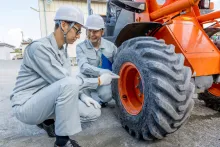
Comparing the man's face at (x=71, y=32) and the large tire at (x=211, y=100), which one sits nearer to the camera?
the man's face at (x=71, y=32)

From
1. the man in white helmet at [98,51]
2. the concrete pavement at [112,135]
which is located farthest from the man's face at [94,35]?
the concrete pavement at [112,135]

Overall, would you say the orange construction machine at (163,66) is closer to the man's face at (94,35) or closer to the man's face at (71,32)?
the man's face at (94,35)

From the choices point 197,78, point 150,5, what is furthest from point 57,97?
point 150,5

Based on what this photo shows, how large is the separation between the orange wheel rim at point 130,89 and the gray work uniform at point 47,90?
57cm

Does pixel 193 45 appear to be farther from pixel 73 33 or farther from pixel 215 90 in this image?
pixel 73 33

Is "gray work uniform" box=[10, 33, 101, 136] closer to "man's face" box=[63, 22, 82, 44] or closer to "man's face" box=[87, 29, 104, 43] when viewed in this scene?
"man's face" box=[63, 22, 82, 44]

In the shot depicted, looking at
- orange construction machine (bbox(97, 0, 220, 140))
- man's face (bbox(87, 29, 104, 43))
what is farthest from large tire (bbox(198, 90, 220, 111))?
man's face (bbox(87, 29, 104, 43))

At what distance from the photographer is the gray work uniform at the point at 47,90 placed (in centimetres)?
173

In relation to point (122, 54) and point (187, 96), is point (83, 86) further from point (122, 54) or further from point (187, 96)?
point (187, 96)

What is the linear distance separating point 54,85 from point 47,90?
0.08 meters

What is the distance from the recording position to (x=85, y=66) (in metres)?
2.84

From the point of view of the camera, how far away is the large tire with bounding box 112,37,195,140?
1.73 metres

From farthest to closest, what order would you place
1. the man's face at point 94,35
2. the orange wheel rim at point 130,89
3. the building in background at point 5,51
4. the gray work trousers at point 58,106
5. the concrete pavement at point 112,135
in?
the building in background at point 5,51 < the man's face at point 94,35 < the orange wheel rim at point 130,89 < the concrete pavement at point 112,135 < the gray work trousers at point 58,106

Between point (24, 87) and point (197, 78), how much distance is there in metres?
1.78
